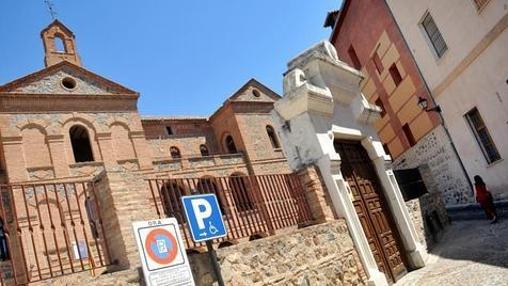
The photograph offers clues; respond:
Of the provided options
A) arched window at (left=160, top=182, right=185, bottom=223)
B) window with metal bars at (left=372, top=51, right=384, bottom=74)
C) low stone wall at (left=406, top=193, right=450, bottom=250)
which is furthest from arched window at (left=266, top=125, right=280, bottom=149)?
arched window at (left=160, top=182, right=185, bottom=223)

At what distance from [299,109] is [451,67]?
903 centimetres

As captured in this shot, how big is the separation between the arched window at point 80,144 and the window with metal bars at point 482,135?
19653mm

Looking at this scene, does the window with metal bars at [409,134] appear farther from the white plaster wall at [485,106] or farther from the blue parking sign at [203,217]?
the blue parking sign at [203,217]

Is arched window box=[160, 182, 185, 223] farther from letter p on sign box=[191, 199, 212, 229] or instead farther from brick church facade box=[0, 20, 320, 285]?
letter p on sign box=[191, 199, 212, 229]

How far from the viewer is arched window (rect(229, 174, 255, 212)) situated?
648cm

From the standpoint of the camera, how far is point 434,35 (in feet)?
48.6

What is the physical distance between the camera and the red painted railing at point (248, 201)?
5.70 metres

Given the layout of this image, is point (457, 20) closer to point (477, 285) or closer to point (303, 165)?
point (303, 165)

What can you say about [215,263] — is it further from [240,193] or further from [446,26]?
[446,26]

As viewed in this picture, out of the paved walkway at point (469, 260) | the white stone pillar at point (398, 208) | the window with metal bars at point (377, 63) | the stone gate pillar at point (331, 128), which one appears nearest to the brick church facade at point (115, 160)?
the stone gate pillar at point (331, 128)

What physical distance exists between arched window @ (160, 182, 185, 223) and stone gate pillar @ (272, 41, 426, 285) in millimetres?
2838

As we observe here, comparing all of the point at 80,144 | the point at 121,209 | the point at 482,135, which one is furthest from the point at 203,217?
the point at 80,144

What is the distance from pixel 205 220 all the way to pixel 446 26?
12.5m

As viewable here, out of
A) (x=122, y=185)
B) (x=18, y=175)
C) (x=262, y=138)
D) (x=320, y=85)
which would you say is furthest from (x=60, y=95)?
(x=122, y=185)
